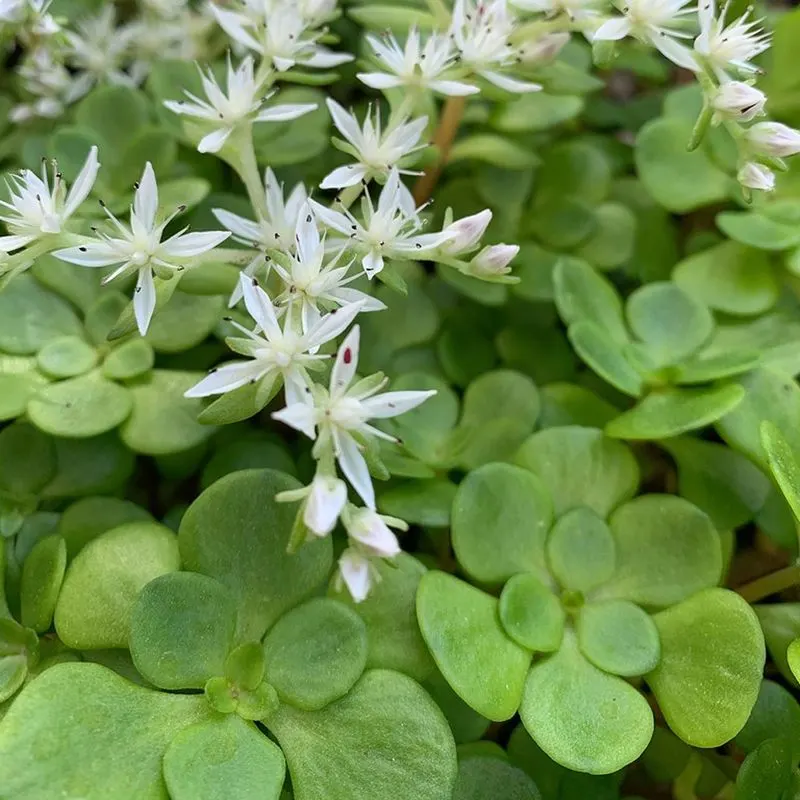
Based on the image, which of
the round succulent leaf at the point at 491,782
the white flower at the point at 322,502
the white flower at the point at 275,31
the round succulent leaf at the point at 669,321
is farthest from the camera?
the round succulent leaf at the point at 669,321

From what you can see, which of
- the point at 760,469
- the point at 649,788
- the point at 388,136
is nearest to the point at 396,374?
the point at 388,136

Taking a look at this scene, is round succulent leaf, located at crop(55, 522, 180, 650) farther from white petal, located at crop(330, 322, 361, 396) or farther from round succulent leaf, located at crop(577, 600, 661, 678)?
round succulent leaf, located at crop(577, 600, 661, 678)

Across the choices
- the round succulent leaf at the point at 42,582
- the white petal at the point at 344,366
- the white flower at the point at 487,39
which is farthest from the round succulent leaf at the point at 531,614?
the white flower at the point at 487,39

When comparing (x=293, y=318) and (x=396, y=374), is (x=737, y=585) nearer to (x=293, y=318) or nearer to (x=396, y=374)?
(x=396, y=374)

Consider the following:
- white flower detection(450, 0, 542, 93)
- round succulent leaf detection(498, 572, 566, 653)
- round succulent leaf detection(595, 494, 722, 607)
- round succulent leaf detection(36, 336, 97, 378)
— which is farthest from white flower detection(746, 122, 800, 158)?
round succulent leaf detection(36, 336, 97, 378)

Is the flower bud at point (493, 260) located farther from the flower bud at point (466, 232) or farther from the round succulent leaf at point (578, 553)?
the round succulent leaf at point (578, 553)

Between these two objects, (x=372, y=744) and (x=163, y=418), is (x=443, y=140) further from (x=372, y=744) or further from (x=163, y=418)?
(x=372, y=744)
